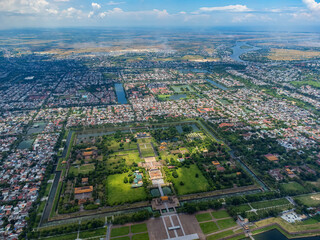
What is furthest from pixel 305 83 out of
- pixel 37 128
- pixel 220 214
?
pixel 37 128

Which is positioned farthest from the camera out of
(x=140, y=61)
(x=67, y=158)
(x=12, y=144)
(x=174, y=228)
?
(x=140, y=61)

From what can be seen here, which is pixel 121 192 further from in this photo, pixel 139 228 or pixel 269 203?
pixel 269 203

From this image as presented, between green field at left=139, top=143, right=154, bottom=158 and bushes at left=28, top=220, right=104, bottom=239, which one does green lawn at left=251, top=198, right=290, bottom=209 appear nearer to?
green field at left=139, top=143, right=154, bottom=158

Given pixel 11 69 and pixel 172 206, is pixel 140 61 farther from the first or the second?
pixel 172 206

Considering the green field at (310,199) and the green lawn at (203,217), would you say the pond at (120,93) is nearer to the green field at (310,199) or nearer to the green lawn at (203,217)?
the green lawn at (203,217)

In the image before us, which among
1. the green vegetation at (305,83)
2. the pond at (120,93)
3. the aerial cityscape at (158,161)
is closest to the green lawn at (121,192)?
the aerial cityscape at (158,161)

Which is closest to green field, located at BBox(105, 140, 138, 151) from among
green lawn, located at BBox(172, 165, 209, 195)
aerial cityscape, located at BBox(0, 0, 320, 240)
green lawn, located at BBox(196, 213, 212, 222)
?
aerial cityscape, located at BBox(0, 0, 320, 240)

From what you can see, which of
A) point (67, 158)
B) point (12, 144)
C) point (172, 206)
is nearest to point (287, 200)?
point (172, 206)
